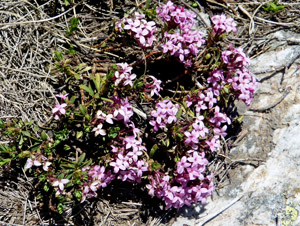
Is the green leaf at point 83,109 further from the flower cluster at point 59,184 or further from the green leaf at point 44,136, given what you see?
the flower cluster at point 59,184

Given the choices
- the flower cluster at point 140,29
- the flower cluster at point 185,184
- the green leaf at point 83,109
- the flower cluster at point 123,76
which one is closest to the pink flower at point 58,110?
the green leaf at point 83,109

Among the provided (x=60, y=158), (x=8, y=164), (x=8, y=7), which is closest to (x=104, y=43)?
(x=8, y=7)

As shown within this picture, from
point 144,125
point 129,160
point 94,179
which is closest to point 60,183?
point 94,179

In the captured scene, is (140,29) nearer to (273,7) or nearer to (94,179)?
(94,179)

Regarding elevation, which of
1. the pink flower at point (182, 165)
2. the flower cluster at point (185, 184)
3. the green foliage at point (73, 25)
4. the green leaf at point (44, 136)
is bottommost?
the flower cluster at point (185, 184)

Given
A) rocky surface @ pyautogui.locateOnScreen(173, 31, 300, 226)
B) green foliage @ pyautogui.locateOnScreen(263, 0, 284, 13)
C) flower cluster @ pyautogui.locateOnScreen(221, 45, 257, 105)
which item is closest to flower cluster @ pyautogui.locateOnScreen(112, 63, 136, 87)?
flower cluster @ pyautogui.locateOnScreen(221, 45, 257, 105)

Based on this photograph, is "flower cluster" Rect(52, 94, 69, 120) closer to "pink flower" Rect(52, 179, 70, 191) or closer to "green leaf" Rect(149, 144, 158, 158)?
"pink flower" Rect(52, 179, 70, 191)
